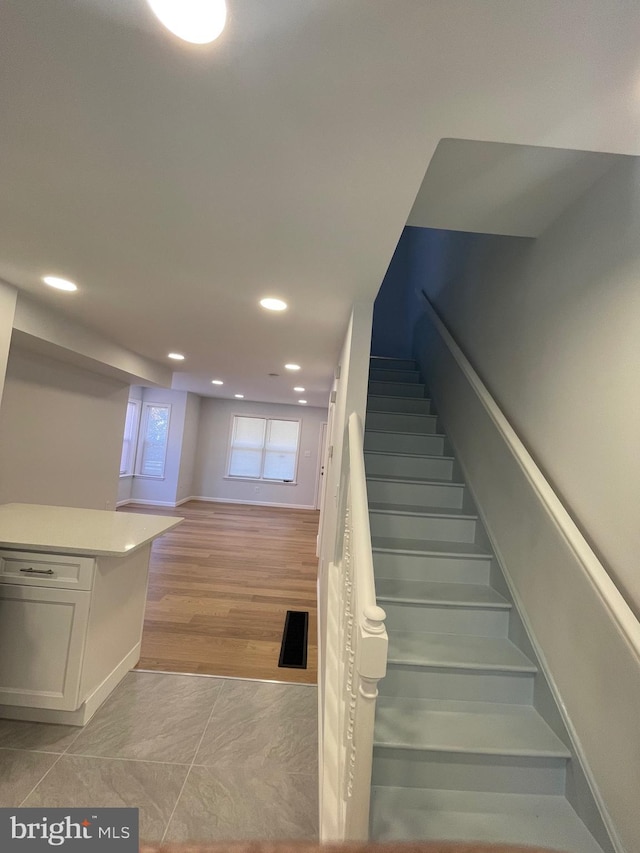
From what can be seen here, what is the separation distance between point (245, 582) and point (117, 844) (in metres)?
4.18

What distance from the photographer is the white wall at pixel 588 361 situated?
1421 mm

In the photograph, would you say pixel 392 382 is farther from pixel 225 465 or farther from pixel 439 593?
pixel 225 465

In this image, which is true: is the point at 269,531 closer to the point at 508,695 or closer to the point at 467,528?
the point at 467,528

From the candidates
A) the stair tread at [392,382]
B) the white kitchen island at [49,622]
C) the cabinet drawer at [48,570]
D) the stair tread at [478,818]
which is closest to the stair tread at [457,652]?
the stair tread at [478,818]

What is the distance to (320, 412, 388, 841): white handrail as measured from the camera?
1.04 meters

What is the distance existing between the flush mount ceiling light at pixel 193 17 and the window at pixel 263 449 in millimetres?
8809

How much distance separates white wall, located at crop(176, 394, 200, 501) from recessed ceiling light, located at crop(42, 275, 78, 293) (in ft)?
19.5

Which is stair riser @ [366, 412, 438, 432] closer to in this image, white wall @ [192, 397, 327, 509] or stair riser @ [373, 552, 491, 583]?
stair riser @ [373, 552, 491, 583]

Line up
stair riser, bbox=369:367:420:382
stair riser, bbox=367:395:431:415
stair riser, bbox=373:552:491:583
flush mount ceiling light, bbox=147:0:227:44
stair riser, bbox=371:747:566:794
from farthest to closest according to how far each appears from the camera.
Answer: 1. stair riser, bbox=369:367:420:382
2. stair riser, bbox=367:395:431:415
3. stair riser, bbox=373:552:491:583
4. stair riser, bbox=371:747:566:794
5. flush mount ceiling light, bbox=147:0:227:44

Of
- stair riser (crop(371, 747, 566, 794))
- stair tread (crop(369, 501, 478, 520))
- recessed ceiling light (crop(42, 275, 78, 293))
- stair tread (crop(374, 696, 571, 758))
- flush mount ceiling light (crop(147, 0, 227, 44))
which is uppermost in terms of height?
recessed ceiling light (crop(42, 275, 78, 293))

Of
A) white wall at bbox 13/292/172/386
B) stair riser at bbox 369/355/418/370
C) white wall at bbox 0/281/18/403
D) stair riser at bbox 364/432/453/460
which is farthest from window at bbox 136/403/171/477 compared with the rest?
stair riser at bbox 364/432/453/460

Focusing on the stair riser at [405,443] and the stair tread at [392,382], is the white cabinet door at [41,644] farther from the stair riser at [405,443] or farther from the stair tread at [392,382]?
the stair tread at [392,382]

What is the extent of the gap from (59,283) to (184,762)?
8.74ft

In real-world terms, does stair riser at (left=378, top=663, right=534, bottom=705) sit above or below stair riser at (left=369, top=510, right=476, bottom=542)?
below
